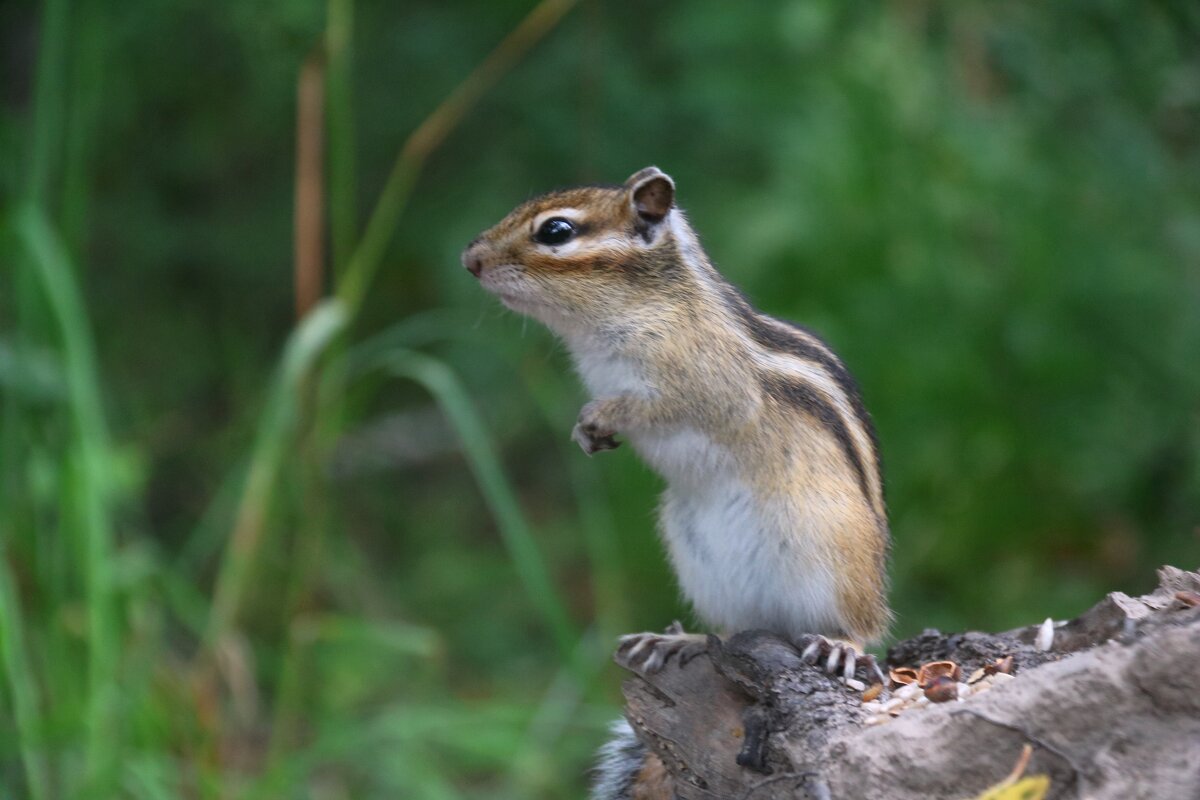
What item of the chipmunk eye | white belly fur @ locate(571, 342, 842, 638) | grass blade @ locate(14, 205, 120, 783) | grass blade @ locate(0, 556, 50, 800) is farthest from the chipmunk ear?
grass blade @ locate(0, 556, 50, 800)

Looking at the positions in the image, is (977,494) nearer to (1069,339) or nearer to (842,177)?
(1069,339)

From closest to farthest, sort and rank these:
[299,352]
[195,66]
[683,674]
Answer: [683,674], [299,352], [195,66]

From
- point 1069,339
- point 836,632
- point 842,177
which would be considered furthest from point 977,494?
point 836,632

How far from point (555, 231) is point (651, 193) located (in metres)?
0.21

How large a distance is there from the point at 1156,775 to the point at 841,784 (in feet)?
1.36

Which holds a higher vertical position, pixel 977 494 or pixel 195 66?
pixel 195 66

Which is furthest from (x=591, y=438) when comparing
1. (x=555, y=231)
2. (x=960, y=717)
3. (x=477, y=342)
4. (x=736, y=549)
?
(x=477, y=342)

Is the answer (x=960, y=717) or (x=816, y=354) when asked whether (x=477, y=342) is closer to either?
(x=816, y=354)

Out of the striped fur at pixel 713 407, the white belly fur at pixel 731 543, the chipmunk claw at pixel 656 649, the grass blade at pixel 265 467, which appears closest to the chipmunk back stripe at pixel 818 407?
the striped fur at pixel 713 407

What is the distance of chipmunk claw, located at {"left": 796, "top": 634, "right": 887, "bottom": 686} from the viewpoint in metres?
2.31

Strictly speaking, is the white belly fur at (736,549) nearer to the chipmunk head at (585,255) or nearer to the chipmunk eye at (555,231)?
the chipmunk head at (585,255)

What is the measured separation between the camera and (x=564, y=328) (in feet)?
9.18

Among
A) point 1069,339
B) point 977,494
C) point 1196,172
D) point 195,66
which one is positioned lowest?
point 977,494

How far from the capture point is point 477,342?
4.94m
